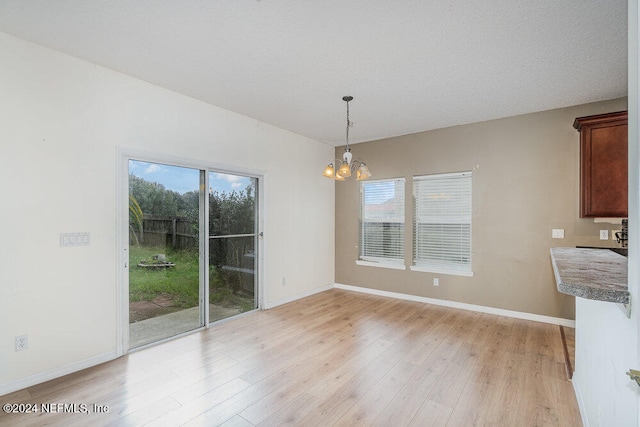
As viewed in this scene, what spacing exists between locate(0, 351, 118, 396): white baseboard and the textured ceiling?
2845 mm

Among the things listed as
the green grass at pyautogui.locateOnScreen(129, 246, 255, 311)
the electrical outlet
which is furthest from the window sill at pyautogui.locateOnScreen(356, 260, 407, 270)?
the electrical outlet

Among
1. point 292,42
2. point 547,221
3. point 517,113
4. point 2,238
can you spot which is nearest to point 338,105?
point 292,42

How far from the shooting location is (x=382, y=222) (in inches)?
216

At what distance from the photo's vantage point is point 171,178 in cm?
351

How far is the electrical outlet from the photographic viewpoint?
2404 millimetres

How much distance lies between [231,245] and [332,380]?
7.70 feet

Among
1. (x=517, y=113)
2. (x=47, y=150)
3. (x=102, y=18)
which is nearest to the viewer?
(x=102, y=18)

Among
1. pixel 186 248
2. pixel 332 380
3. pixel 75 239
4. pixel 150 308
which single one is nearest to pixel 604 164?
pixel 332 380

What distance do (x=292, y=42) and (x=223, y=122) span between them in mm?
1894

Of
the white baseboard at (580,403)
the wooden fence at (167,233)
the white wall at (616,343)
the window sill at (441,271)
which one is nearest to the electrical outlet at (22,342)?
the wooden fence at (167,233)

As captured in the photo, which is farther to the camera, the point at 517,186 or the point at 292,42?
the point at 517,186

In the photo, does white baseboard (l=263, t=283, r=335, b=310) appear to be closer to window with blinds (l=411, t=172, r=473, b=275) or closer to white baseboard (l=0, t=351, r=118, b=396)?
window with blinds (l=411, t=172, r=473, b=275)

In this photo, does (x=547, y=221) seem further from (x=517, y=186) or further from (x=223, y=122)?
(x=223, y=122)

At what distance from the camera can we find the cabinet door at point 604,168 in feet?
10.8
